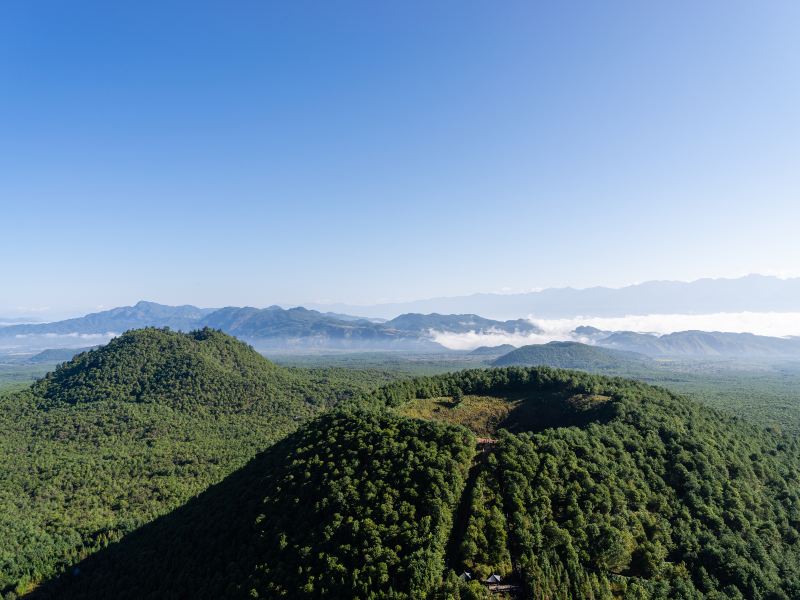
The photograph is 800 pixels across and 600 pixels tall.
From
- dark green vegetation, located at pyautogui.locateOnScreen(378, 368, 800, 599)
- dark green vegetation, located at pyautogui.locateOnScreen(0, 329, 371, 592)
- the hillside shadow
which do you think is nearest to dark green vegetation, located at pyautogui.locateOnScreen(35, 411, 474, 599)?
the hillside shadow

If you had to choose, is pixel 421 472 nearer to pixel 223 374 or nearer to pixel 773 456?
pixel 773 456

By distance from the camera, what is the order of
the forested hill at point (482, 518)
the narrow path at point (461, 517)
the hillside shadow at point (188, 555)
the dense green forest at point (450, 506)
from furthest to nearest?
the hillside shadow at point (188, 555), the dense green forest at point (450, 506), the narrow path at point (461, 517), the forested hill at point (482, 518)

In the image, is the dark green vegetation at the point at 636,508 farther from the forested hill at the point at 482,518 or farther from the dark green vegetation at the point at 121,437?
the dark green vegetation at the point at 121,437

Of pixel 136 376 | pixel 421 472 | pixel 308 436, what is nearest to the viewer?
pixel 421 472

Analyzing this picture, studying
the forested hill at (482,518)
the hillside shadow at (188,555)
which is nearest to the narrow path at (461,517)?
the forested hill at (482,518)

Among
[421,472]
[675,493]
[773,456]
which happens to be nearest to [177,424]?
[421,472]

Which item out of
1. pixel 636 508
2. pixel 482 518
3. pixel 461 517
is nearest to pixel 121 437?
pixel 461 517
